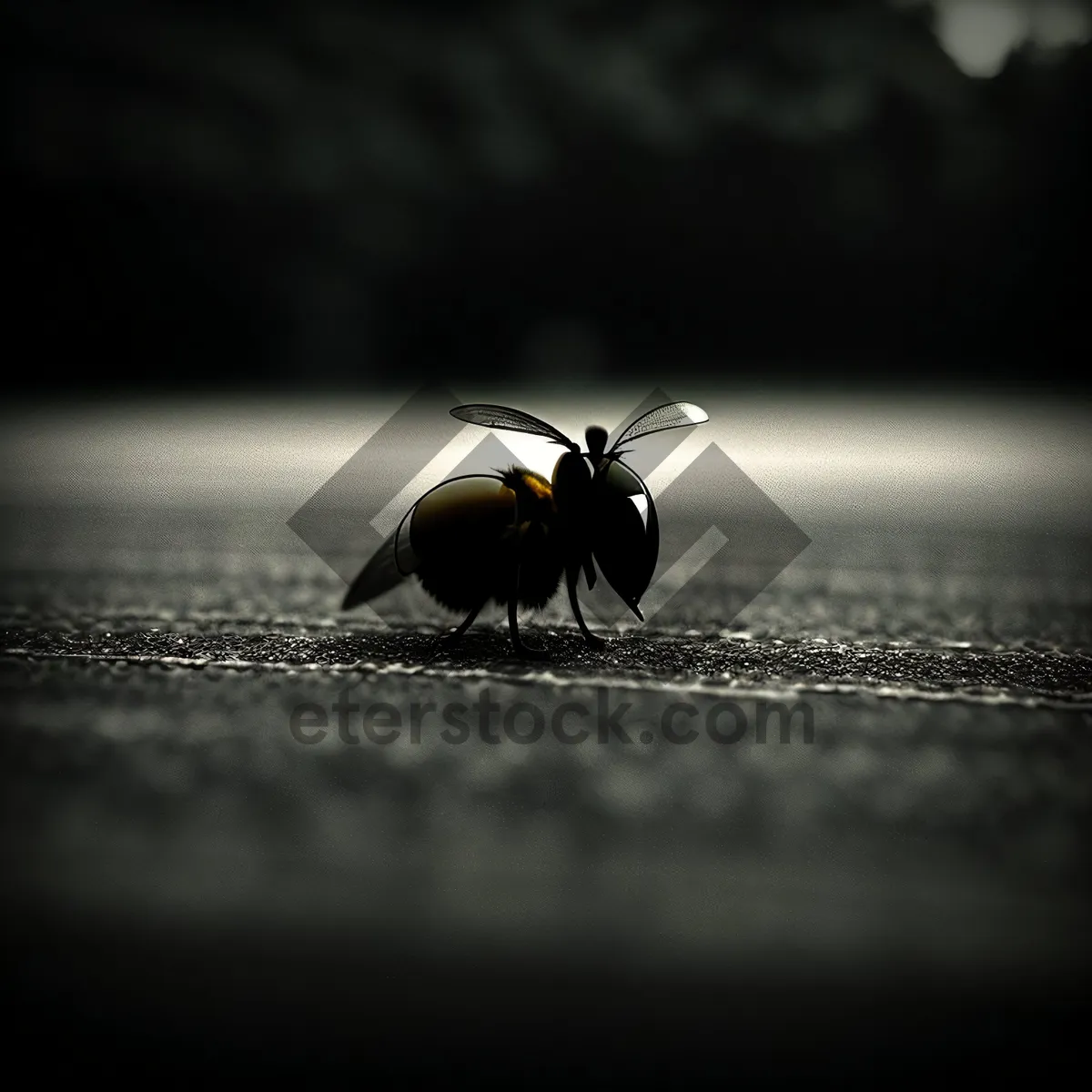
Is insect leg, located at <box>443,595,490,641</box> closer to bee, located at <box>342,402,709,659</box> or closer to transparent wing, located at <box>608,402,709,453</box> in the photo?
bee, located at <box>342,402,709,659</box>

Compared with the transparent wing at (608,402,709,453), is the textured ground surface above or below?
below

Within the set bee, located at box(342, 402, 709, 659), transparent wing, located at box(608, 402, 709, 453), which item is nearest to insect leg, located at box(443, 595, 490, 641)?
bee, located at box(342, 402, 709, 659)

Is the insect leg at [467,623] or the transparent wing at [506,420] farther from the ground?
the transparent wing at [506,420]

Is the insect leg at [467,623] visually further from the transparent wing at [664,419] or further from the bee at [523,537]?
the transparent wing at [664,419]

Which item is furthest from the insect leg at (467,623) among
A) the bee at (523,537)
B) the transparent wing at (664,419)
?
the transparent wing at (664,419)
